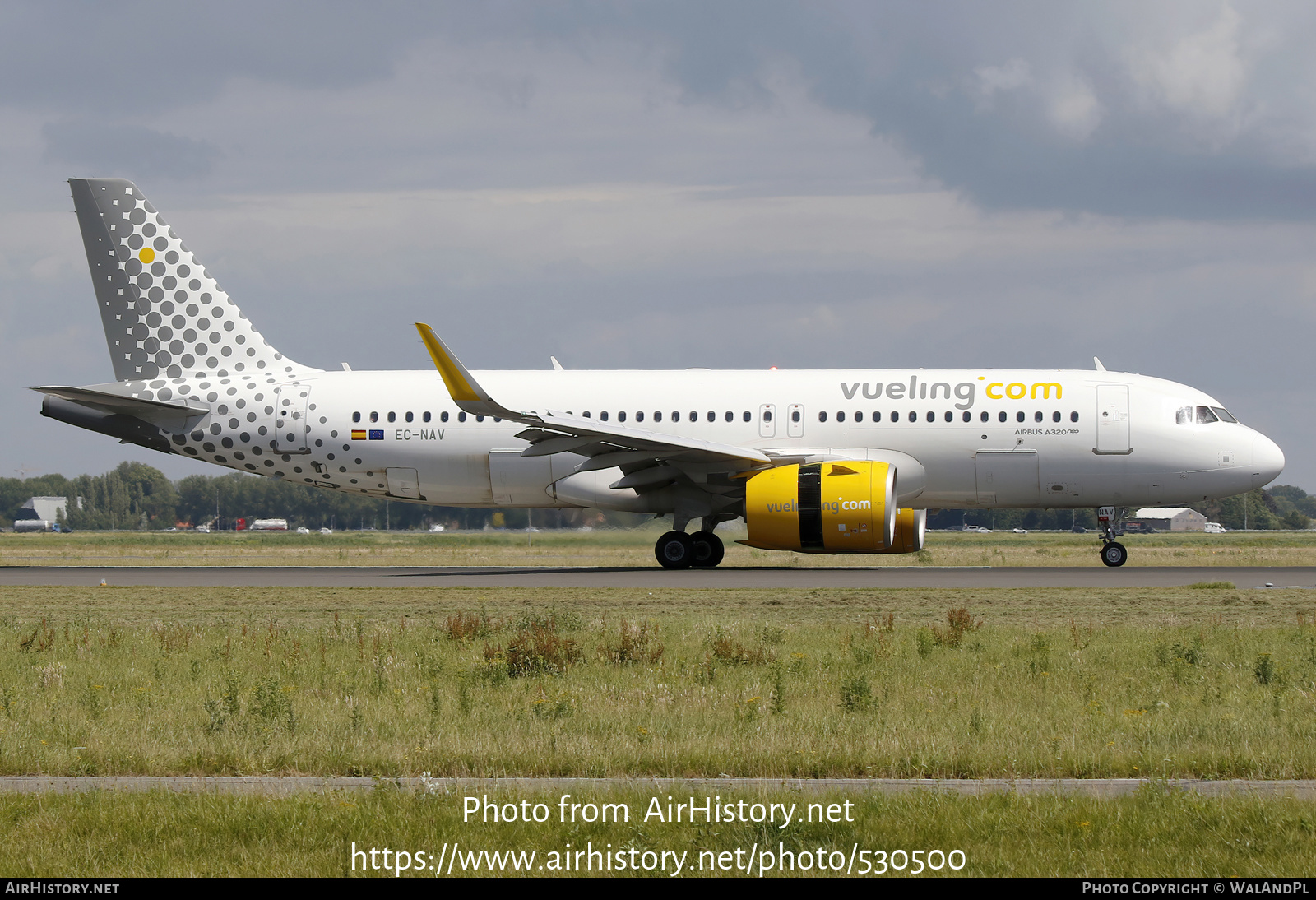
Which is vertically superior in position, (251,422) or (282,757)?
(251,422)

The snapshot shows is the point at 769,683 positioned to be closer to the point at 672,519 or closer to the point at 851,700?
the point at 851,700

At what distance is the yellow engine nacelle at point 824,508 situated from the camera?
24.0 metres

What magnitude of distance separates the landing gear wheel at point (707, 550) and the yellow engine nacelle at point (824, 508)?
3.18 m

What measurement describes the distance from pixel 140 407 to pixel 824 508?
15.5m

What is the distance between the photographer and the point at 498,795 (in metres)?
7.73

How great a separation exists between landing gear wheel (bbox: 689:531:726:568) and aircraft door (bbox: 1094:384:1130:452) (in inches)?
318

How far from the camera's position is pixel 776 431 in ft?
91.0

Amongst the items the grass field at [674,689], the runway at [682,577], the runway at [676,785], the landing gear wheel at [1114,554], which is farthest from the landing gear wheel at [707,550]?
the runway at [676,785]

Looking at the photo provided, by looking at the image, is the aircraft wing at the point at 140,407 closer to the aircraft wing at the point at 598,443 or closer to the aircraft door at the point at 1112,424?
the aircraft wing at the point at 598,443

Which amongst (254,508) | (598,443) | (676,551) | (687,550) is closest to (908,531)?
(687,550)

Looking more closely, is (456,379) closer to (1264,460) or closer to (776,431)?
(776,431)
